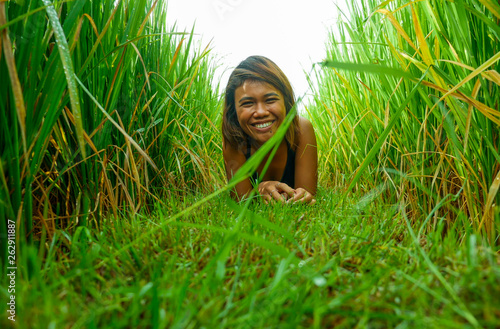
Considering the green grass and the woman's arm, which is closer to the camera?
the green grass

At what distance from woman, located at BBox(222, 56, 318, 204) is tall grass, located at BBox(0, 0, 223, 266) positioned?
0.39 meters

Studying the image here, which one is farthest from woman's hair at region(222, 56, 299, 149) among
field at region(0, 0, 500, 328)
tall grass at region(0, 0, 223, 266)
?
field at region(0, 0, 500, 328)

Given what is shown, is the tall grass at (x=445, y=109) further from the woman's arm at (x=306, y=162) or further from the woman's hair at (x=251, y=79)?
the woman's hair at (x=251, y=79)

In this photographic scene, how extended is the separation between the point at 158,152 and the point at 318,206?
2.31ft

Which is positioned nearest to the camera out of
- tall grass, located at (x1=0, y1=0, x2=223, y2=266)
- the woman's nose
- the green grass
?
the green grass

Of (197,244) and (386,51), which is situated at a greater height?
(386,51)

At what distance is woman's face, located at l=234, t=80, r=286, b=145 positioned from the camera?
1793 mm

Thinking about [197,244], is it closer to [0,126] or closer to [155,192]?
[0,126]

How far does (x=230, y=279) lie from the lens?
50 centimetres

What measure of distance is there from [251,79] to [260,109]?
206mm

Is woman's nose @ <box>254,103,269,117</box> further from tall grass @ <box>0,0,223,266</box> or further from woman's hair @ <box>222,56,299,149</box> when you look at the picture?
tall grass @ <box>0,0,223,266</box>

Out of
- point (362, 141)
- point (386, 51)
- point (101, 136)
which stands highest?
point (386, 51)

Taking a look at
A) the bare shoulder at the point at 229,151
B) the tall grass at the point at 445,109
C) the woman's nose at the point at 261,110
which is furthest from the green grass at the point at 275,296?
the bare shoulder at the point at 229,151

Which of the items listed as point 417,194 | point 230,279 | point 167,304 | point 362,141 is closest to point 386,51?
point 362,141
